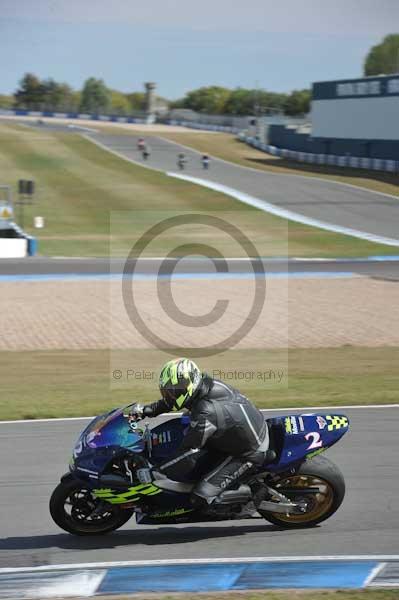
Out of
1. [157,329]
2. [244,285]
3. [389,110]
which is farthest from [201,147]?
[157,329]

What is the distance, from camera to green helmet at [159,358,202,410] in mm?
7168

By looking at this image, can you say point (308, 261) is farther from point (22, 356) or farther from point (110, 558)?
point (110, 558)

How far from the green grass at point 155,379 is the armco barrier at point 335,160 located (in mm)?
42680

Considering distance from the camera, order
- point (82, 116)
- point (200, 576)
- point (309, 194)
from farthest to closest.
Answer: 1. point (82, 116)
2. point (309, 194)
3. point (200, 576)

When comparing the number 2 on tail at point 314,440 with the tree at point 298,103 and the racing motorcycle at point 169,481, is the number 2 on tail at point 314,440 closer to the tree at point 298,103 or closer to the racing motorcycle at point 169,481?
the racing motorcycle at point 169,481

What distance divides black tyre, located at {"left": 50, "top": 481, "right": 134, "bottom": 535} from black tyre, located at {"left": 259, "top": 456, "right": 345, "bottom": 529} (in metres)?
1.29

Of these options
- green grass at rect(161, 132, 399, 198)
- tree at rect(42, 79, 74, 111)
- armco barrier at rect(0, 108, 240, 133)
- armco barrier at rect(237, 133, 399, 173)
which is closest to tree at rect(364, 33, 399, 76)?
tree at rect(42, 79, 74, 111)

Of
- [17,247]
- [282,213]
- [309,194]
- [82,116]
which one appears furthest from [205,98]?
[17,247]

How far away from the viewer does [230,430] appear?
7438 millimetres

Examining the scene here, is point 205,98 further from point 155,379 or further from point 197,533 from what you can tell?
point 197,533

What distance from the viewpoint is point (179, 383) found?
718cm

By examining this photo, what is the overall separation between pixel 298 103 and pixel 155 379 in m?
151

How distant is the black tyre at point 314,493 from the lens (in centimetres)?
771

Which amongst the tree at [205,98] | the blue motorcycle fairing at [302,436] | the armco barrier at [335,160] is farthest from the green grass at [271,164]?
the tree at [205,98]
